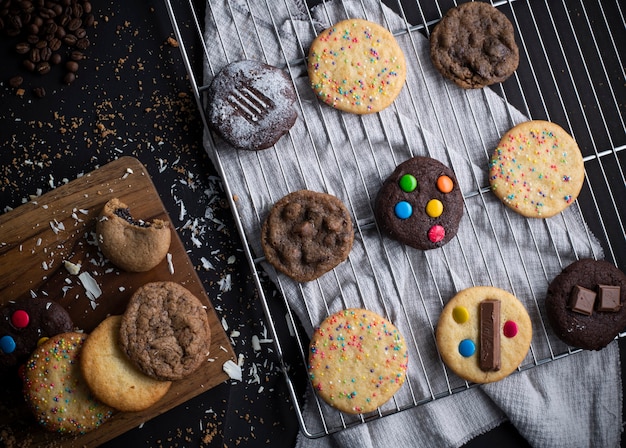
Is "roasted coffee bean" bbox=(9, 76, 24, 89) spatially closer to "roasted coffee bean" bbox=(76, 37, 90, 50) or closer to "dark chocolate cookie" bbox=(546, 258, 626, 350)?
"roasted coffee bean" bbox=(76, 37, 90, 50)

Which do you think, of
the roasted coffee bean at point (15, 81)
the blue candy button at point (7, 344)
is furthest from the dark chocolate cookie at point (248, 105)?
the blue candy button at point (7, 344)

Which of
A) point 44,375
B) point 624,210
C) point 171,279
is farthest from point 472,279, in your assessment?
point 44,375

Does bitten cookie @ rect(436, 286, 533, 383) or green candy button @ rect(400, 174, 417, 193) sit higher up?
green candy button @ rect(400, 174, 417, 193)

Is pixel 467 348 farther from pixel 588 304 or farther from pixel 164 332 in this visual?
pixel 164 332

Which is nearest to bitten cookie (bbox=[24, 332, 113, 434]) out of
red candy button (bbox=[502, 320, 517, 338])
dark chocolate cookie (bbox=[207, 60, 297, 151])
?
dark chocolate cookie (bbox=[207, 60, 297, 151])

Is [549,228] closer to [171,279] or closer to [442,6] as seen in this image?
[442,6]

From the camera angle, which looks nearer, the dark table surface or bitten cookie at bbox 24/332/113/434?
bitten cookie at bbox 24/332/113/434
